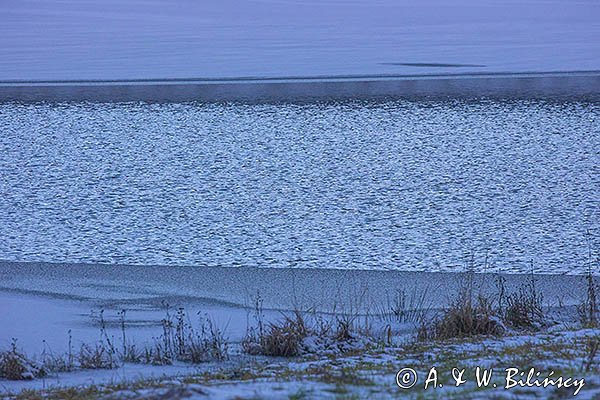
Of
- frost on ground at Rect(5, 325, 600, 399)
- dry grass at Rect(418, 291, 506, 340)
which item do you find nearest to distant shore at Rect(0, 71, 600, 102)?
dry grass at Rect(418, 291, 506, 340)

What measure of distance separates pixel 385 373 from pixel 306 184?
7777 millimetres

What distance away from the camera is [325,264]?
8.97 meters

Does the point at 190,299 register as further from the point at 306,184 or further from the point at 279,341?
the point at 306,184

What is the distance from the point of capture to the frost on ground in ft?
13.6

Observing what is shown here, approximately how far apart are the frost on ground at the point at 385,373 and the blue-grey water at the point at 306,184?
10.1 ft

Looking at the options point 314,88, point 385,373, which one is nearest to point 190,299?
point 385,373

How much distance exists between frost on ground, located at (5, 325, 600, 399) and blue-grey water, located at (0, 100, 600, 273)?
3.09 m

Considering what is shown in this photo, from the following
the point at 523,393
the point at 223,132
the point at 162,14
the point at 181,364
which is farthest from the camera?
the point at 162,14

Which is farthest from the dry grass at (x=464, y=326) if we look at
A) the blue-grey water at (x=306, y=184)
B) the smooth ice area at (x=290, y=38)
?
the smooth ice area at (x=290, y=38)

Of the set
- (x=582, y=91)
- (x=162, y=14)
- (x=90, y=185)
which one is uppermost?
(x=162, y=14)

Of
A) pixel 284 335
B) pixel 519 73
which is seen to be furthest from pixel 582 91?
pixel 284 335

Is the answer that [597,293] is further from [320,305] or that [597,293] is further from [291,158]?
[291,158]

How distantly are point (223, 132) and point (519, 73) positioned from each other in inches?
313

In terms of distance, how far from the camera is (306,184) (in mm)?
12516
